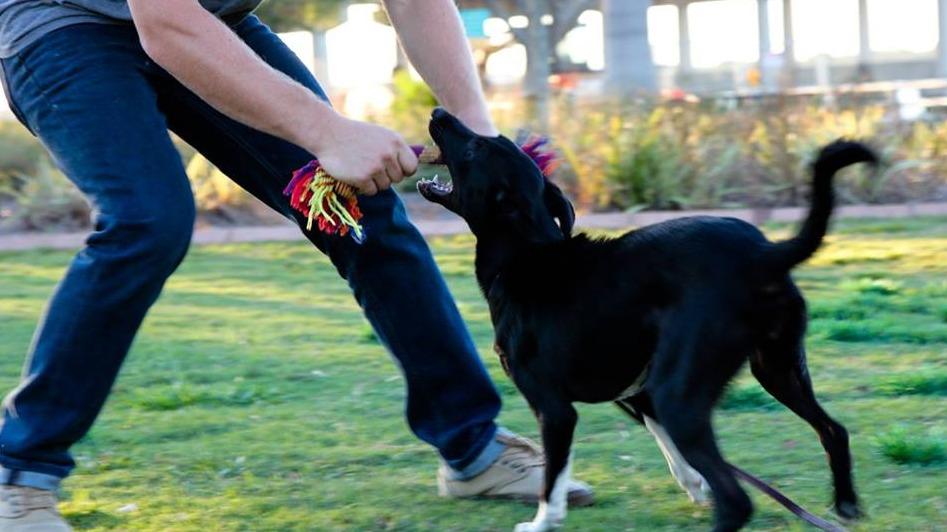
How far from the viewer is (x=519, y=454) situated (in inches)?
151

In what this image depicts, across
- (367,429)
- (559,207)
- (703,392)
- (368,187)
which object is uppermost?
(368,187)

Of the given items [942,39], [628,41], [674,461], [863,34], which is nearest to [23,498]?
[674,461]

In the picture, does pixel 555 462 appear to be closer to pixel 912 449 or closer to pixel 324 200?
pixel 324 200

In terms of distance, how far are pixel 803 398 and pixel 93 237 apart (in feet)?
5.84

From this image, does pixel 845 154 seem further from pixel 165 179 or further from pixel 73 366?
pixel 73 366

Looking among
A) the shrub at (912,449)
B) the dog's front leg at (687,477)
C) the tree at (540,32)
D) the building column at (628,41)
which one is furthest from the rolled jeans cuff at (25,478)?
the building column at (628,41)

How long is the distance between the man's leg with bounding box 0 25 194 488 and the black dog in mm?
701

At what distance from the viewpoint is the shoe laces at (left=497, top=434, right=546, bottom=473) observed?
150 inches

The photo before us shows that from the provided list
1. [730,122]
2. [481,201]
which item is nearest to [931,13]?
[730,122]

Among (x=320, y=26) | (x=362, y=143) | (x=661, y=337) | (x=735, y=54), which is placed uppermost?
(x=362, y=143)

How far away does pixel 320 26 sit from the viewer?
988 inches

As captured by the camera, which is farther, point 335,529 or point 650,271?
point 335,529

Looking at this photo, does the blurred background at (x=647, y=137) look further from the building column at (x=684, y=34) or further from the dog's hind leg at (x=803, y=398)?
the building column at (x=684, y=34)

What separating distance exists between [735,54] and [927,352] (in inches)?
1090
